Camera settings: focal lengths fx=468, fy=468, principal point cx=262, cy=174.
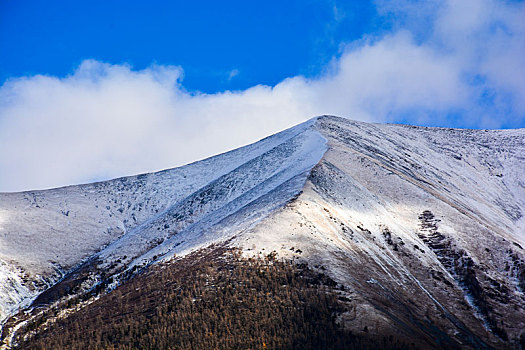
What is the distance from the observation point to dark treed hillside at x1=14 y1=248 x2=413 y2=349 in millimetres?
21375

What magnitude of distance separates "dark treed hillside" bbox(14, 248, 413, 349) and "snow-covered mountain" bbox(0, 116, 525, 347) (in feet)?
4.66

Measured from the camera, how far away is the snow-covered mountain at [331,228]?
96.4ft

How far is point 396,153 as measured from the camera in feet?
239

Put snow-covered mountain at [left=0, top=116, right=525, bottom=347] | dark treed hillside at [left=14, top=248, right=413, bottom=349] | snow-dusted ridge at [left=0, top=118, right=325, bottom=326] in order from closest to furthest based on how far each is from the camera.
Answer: dark treed hillside at [left=14, top=248, right=413, bottom=349], snow-covered mountain at [left=0, top=116, right=525, bottom=347], snow-dusted ridge at [left=0, top=118, right=325, bottom=326]

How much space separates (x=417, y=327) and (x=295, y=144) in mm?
46277

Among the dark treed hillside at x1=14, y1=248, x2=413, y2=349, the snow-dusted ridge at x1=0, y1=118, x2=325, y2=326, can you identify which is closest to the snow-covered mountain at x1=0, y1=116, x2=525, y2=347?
the snow-dusted ridge at x1=0, y1=118, x2=325, y2=326

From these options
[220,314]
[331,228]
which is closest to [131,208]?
[331,228]

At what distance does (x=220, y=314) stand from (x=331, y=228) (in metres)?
14.2

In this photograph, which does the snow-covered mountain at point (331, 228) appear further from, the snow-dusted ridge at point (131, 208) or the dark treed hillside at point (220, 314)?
the dark treed hillside at point (220, 314)

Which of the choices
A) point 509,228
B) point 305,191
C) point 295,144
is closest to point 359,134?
point 295,144

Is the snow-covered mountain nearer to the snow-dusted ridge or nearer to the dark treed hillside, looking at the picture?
the snow-dusted ridge

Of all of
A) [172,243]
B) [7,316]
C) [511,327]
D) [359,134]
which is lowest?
[511,327]

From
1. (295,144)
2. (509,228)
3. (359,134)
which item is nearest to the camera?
(509,228)

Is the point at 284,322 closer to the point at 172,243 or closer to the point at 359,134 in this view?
the point at 172,243
